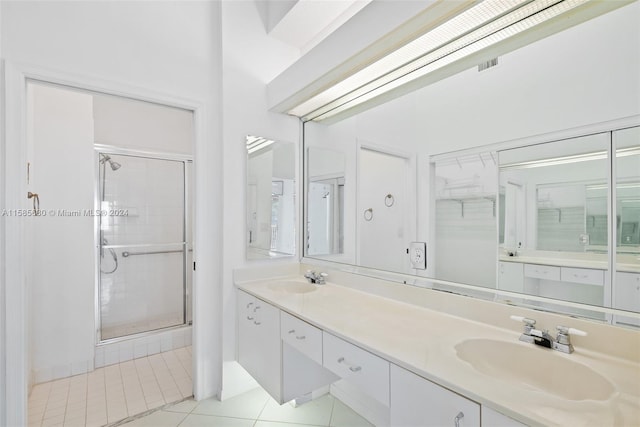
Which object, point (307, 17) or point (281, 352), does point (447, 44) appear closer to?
point (307, 17)

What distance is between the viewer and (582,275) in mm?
1102

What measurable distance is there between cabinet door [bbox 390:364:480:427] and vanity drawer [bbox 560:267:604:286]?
0.69 meters

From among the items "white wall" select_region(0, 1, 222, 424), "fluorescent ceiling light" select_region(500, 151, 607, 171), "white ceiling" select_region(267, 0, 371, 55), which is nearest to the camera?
"fluorescent ceiling light" select_region(500, 151, 607, 171)

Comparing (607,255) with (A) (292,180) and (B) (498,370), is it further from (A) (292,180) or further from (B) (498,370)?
(A) (292,180)

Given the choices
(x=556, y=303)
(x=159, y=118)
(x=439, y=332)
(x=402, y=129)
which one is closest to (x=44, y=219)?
(x=159, y=118)

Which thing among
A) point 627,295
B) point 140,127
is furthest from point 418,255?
point 140,127

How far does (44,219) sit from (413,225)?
2746mm

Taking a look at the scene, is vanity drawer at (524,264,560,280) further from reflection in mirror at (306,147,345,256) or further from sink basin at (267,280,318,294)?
sink basin at (267,280,318,294)

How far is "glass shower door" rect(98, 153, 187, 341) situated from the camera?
2961 millimetres

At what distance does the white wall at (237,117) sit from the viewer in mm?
2053

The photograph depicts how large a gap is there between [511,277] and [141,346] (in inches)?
117

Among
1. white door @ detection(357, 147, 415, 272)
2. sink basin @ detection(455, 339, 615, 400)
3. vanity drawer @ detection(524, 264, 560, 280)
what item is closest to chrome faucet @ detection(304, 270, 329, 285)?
white door @ detection(357, 147, 415, 272)

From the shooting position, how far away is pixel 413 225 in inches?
64.7

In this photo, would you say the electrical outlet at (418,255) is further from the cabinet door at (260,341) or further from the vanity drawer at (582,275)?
the cabinet door at (260,341)
